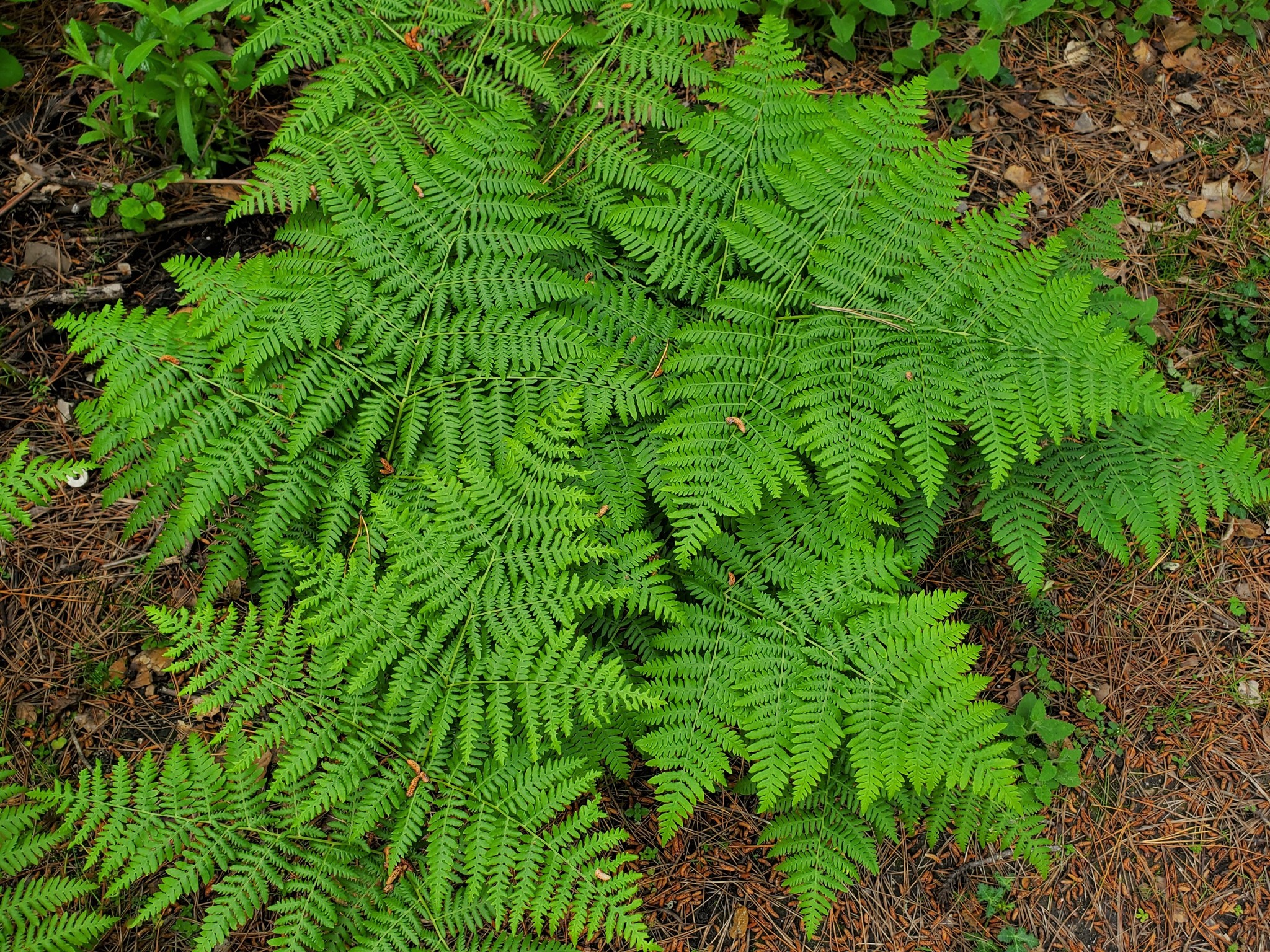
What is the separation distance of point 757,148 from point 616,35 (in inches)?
37.3

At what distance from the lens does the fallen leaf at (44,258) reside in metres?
4.47

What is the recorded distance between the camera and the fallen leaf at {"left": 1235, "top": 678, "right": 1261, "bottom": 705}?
15.1 ft

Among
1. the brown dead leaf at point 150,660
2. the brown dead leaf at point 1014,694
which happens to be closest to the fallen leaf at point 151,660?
the brown dead leaf at point 150,660

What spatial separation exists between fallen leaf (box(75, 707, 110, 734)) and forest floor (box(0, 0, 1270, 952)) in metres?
0.01

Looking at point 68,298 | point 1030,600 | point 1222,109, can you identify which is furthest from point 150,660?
point 1222,109

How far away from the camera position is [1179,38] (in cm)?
543

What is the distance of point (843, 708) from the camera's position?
3611 mm

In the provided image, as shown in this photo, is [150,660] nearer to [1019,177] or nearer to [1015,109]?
[1019,177]

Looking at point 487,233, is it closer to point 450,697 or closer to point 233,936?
point 450,697

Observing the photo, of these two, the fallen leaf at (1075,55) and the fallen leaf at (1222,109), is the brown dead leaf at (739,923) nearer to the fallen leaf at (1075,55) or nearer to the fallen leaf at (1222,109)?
the fallen leaf at (1075,55)

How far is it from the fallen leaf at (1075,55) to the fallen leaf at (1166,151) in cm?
72

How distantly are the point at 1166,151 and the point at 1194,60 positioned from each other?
27.9 inches

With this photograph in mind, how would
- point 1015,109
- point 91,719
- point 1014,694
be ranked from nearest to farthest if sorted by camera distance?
point 91,719, point 1014,694, point 1015,109

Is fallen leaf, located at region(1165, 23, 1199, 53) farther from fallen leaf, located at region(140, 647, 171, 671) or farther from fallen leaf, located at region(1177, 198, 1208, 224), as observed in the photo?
fallen leaf, located at region(140, 647, 171, 671)
